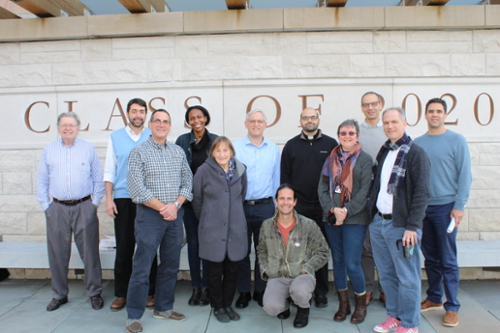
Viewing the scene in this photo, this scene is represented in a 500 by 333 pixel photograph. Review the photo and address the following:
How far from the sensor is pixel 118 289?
139 inches

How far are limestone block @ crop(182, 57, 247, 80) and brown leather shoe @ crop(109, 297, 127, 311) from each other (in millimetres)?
2544

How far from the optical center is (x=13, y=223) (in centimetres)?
476

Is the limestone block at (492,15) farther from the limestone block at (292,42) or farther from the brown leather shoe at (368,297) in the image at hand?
the brown leather shoe at (368,297)

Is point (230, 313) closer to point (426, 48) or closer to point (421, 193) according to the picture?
point (421, 193)

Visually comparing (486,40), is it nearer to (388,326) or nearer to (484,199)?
(484,199)

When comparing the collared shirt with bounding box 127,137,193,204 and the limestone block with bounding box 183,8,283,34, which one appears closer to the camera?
the collared shirt with bounding box 127,137,193,204

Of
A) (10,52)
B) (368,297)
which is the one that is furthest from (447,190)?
(10,52)

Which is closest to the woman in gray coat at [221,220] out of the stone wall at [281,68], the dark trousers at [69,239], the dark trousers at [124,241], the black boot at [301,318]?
the black boot at [301,318]

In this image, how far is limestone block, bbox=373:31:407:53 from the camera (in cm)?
446

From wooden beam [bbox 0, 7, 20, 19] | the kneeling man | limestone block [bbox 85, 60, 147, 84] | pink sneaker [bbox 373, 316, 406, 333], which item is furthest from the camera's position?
wooden beam [bbox 0, 7, 20, 19]

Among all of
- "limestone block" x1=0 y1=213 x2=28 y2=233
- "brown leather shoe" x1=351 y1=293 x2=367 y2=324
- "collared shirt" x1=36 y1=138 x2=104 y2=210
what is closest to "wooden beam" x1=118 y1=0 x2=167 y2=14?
"collared shirt" x1=36 y1=138 x2=104 y2=210

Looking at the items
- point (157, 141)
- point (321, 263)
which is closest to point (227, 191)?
point (157, 141)

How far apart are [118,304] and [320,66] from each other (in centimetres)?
334

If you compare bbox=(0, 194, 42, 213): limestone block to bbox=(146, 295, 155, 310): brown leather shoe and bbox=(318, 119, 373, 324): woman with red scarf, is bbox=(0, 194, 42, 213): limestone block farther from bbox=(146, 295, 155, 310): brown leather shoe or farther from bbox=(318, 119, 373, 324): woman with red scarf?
bbox=(318, 119, 373, 324): woman with red scarf
